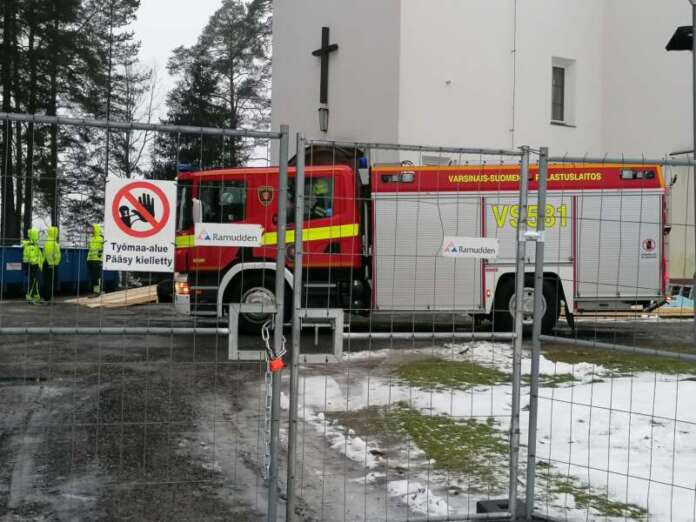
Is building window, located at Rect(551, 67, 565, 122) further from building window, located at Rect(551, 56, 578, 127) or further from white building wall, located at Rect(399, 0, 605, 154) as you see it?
white building wall, located at Rect(399, 0, 605, 154)

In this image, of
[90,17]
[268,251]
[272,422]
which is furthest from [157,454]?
[90,17]

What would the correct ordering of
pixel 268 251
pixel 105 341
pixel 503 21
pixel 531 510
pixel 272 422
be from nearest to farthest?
pixel 272 422
pixel 531 510
pixel 268 251
pixel 105 341
pixel 503 21

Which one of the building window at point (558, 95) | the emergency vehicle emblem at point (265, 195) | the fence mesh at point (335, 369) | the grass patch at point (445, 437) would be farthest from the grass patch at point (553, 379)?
the building window at point (558, 95)

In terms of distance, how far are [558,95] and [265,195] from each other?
1477 cm

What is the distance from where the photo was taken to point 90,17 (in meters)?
31.3

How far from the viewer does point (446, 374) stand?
8883 mm

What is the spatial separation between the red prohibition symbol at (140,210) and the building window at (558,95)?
2007cm

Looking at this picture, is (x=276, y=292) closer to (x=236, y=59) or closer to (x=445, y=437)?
(x=445, y=437)

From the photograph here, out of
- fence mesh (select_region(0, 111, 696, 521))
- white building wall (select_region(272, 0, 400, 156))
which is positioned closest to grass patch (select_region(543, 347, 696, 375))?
fence mesh (select_region(0, 111, 696, 521))

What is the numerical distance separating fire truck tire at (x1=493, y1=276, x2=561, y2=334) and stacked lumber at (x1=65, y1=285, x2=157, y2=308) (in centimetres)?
634

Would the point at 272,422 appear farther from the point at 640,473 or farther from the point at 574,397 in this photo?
the point at 574,397

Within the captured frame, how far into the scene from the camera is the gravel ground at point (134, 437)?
4.77 metres

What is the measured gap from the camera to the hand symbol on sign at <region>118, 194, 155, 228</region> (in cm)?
386

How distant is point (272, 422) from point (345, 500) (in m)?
1.16
